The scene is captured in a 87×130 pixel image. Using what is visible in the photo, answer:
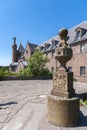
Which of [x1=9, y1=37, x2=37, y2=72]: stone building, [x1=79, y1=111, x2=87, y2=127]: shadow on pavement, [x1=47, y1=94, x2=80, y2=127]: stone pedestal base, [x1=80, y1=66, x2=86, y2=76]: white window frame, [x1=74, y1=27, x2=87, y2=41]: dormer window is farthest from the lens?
[x1=9, y1=37, x2=37, y2=72]: stone building

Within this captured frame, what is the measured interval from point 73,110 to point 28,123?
155cm

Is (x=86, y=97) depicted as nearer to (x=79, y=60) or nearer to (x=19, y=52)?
(x=79, y=60)

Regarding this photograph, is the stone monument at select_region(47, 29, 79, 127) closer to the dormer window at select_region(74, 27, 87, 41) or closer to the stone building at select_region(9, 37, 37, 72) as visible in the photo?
the dormer window at select_region(74, 27, 87, 41)

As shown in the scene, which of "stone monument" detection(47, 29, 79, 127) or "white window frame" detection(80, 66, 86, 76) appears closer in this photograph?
"stone monument" detection(47, 29, 79, 127)

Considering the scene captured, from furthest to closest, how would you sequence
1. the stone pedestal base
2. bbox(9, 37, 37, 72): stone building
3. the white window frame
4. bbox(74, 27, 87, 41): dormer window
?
bbox(9, 37, 37, 72): stone building → bbox(74, 27, 87, 41): dormer window → the white window frame → the stone pedestal base

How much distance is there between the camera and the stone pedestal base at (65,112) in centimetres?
531

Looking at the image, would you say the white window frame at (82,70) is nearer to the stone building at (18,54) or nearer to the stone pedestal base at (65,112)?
the stone pedestal base at (65,112)

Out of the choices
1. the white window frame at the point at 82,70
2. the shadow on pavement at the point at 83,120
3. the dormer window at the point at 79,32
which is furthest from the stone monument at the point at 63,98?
the dormer window at the point at 79,32

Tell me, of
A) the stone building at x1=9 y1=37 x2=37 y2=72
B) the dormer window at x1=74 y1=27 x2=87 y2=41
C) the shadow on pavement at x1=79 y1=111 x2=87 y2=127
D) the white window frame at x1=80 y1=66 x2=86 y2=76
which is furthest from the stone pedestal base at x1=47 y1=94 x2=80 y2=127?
the stone building at x1=9 y1=37 x2=37 y2=72

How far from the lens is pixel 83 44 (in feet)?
82.6

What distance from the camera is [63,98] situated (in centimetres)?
549

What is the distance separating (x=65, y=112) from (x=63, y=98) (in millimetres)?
438

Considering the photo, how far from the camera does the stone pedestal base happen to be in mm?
5309

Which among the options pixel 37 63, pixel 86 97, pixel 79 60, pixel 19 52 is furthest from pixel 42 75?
pixel 19 52
